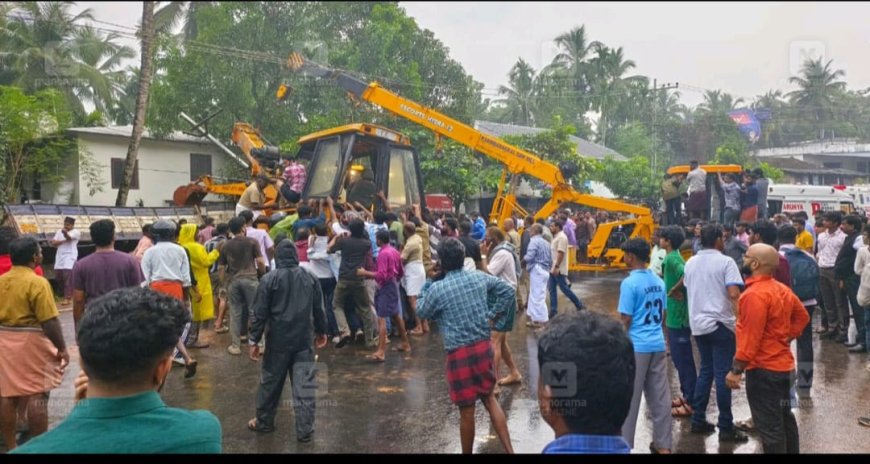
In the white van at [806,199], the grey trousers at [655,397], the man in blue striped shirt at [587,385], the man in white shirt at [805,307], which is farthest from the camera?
the white van at [806,199]

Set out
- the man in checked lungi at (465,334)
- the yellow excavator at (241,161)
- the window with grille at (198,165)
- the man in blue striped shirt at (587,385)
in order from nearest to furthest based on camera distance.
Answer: the man in blue striped shirt at (587,385), the man in checked lungi at (465,334), the yellow excavator at (241,161), the window with grille at (198,165)

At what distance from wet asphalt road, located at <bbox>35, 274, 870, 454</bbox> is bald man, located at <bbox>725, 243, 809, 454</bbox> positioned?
797 millimetres

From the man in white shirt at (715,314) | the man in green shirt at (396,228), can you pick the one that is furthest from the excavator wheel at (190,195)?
the man in white shirt at (715,314)

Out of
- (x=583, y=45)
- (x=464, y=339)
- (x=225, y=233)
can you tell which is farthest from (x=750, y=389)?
(x=583, y=45)

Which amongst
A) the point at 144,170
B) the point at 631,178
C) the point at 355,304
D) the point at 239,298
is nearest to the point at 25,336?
the point at 239,298

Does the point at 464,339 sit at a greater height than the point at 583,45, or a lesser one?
lesser

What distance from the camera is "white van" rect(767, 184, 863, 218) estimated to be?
16.6m

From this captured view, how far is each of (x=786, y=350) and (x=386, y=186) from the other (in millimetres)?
7558

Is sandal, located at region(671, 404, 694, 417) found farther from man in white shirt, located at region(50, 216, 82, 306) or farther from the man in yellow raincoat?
man in white shirt, located at region(50, 216, 82, 306)

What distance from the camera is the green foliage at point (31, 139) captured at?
15203 mm

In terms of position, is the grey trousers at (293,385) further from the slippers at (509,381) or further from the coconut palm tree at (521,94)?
the coconut palm tree at (521,94)

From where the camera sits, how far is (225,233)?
9.03 metres

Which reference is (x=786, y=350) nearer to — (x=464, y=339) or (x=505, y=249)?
(x=464, y=339)

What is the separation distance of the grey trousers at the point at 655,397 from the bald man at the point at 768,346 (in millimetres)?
541
